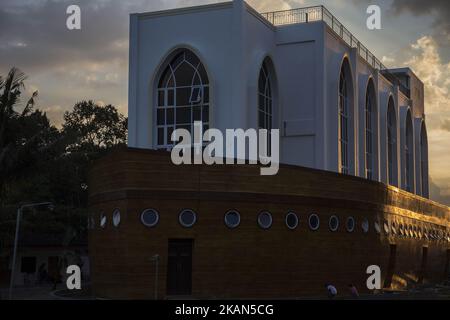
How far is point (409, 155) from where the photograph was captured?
6084 cm

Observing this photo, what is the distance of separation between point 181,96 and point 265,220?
12.4 m

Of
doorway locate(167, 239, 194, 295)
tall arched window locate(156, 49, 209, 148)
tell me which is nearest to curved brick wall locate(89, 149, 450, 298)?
doorway locate(167, 239, 194, 295)

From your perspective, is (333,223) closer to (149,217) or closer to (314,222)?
(314,222)

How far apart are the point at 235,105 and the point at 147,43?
7340mm

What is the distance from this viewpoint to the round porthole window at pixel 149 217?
2709cm

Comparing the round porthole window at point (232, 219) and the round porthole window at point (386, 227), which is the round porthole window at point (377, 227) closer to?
→ the round porthole window at point (386, 227)

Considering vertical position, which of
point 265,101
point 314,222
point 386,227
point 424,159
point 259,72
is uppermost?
point 259,72

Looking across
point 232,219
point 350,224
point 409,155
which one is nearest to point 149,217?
point 232,219

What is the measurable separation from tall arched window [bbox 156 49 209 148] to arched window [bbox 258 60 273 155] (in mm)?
3119

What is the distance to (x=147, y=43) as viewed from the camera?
4006 centimetres

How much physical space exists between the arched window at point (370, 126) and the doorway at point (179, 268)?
78.8 ft

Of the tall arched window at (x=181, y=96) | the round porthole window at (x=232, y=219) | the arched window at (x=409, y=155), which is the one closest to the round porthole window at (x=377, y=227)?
the round porthole window at (x=232, y=219)
